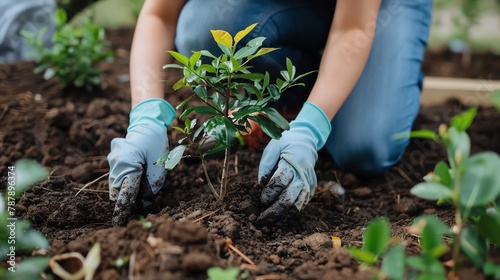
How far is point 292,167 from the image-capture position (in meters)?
1.65

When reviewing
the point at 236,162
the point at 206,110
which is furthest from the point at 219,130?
the point at 236,162

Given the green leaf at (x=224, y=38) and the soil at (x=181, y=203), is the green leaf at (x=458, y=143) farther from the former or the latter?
the green leaf at (x=224, y=38)

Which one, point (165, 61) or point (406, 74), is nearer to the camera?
point (165, 61)

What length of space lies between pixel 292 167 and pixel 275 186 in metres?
0.09

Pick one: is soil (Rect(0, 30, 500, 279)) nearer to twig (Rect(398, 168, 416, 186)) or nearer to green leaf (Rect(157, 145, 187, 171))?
twig (Rect(398, 168, 416, 186))

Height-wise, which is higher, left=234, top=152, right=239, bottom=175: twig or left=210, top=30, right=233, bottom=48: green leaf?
left=210, top=30, right=233, bottom=48: green leaf

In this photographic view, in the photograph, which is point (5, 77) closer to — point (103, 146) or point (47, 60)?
point (47, 60)

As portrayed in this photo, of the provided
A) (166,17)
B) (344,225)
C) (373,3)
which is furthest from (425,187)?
(166,17)

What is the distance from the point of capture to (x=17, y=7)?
3.05 metres

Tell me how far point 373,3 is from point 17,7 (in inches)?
82.8

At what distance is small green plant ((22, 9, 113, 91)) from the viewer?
254 cm

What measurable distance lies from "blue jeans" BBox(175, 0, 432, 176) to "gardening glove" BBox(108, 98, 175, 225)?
0.43 m

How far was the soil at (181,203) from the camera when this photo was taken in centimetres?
118

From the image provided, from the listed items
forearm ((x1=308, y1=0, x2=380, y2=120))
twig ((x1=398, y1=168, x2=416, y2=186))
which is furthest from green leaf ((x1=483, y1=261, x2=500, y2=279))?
twig ((x1=398, y1=168, x2=416, y2=186))
